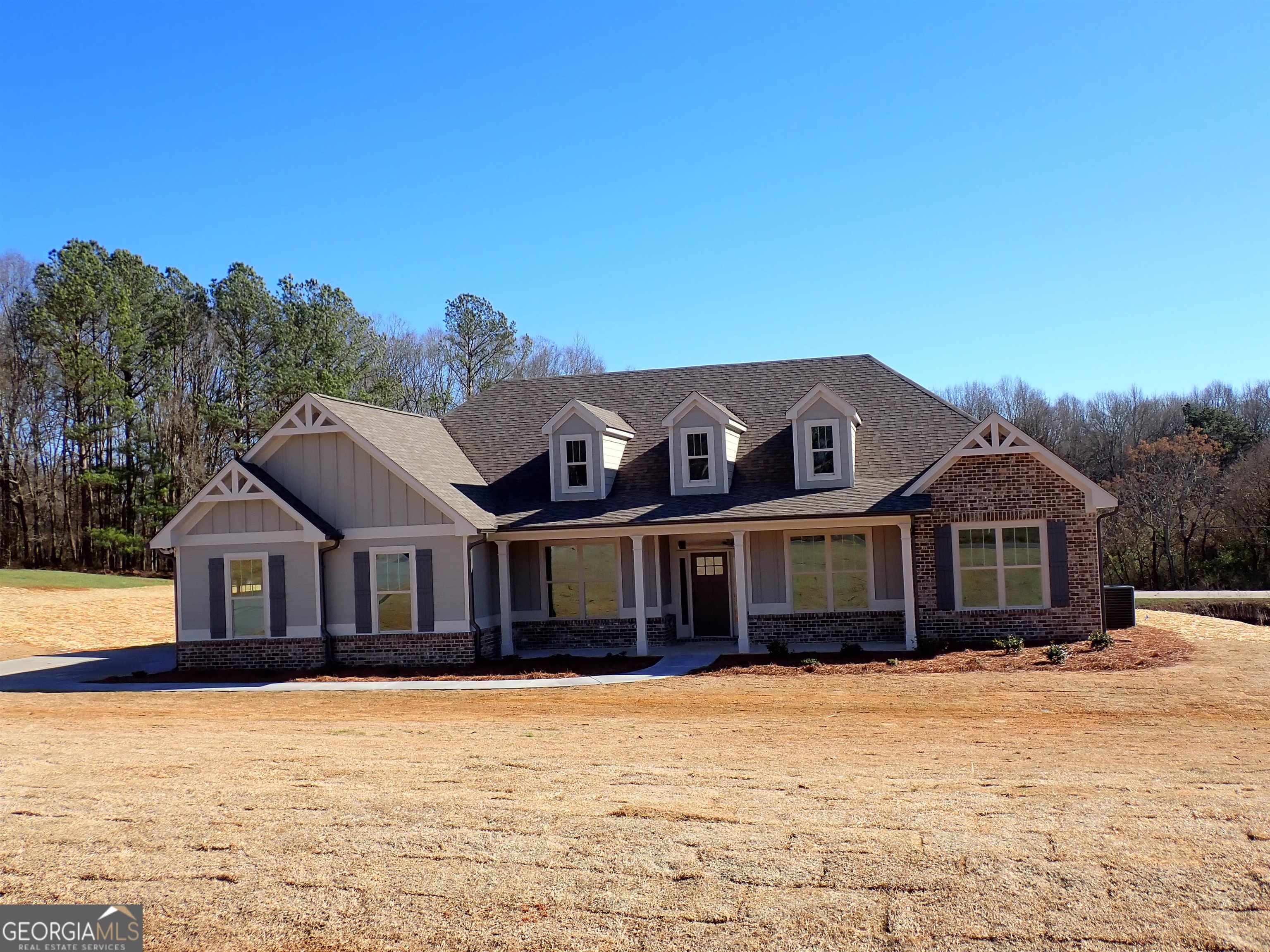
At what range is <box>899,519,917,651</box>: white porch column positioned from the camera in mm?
20750

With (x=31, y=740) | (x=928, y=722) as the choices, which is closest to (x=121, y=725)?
(x=31, y=740)

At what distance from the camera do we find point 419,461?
2306 centimetres

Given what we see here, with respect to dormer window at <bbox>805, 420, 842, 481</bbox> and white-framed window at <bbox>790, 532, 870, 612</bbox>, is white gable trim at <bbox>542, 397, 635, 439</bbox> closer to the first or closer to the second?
dormer window at <bbox>805, 420, 842, 481</bbox>

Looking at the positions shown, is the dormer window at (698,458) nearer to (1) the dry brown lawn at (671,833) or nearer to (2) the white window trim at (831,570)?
(2) the white window trim at (831,570)

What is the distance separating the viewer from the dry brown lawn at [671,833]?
6.14m

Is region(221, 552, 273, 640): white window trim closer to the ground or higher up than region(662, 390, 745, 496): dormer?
closer to the ground

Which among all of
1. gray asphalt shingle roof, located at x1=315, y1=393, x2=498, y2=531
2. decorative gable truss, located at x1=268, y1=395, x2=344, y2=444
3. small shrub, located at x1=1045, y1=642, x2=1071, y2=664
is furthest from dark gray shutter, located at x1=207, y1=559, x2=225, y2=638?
small shrub, located at x1=1045, y1=642, x2=1071, y2=664

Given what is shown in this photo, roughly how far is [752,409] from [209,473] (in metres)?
37.1

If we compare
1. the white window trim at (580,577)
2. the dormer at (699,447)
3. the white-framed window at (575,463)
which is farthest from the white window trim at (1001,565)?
the white-framed window at (575,463)

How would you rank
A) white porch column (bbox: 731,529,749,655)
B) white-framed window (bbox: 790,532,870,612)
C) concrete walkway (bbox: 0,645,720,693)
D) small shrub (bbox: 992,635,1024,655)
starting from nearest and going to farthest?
1. concrete walkway (bbox: 0,645,720,693)
2. small shrub (bbox: 992,635,1024,655)
3. white porch column (bbox: 731,529,749,655)
4. white-framed window (bbox: 790,532,870,612)

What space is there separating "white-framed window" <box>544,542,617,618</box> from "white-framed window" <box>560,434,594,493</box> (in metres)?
1.32

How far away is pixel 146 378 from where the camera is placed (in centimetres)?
5253

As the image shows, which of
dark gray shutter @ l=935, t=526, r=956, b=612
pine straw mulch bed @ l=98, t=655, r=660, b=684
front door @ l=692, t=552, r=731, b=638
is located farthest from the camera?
front door @ l=692, t=552, r=731, b=638

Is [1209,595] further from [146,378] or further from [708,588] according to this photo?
[146,378]
